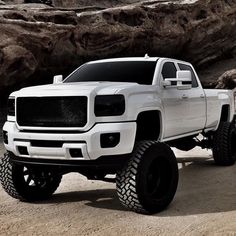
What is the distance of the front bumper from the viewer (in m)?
4.23

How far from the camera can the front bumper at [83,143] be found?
167 inches

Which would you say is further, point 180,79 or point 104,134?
point 180,79

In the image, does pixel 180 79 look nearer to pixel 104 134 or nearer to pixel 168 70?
pixel 168 70

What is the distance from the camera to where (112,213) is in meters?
4.63

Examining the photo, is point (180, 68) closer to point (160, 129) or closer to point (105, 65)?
point (105, 65)

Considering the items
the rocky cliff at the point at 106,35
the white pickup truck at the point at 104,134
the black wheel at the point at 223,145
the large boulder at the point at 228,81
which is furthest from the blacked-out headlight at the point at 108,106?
the large boulder at the point at 228,81

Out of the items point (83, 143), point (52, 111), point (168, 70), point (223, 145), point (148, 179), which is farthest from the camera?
point (223, 145)

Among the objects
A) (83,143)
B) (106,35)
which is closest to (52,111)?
(83,143)

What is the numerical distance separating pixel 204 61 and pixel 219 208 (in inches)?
601

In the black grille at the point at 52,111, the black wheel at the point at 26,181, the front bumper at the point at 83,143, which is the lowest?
the black wheel at the point at 26,181

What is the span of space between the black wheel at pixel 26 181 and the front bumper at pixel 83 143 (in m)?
0.45

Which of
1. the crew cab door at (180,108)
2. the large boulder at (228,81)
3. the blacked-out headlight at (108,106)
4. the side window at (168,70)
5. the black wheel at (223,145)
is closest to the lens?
the blacked-out headlight at (108,106)

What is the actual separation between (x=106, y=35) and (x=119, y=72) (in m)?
9.34

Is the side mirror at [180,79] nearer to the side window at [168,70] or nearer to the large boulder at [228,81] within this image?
the side window at [168,70]
